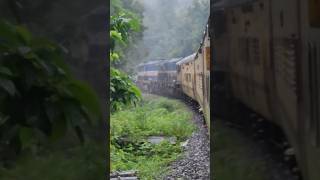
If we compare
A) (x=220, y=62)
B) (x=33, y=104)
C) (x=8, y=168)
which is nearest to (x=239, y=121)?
(x=220, y=62)

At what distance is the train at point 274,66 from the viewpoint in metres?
1.50

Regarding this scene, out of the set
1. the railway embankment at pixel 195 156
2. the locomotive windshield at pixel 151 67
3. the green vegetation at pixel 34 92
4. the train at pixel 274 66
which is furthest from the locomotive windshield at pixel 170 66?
the green vegetation at pixel 34 92

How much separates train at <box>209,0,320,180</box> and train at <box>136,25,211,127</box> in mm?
245

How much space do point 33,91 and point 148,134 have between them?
1.70 meters

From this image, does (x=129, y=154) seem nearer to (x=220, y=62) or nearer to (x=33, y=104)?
(x=220, y=62)

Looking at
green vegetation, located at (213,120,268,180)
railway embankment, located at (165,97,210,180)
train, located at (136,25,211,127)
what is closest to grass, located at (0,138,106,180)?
green vegetation, located at (213,120,268,180)

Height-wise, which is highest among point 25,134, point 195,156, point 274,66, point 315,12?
point 315,12

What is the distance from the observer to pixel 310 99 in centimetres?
150

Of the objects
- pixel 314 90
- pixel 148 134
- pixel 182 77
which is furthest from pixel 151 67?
pixel 314 90

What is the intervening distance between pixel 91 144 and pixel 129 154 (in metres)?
0.75

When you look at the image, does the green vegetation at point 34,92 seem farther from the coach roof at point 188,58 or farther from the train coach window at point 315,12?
the coach roof at point 188,58

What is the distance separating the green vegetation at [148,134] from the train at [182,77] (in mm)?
70

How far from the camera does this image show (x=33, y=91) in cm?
65

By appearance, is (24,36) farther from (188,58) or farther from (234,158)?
(188,58)
